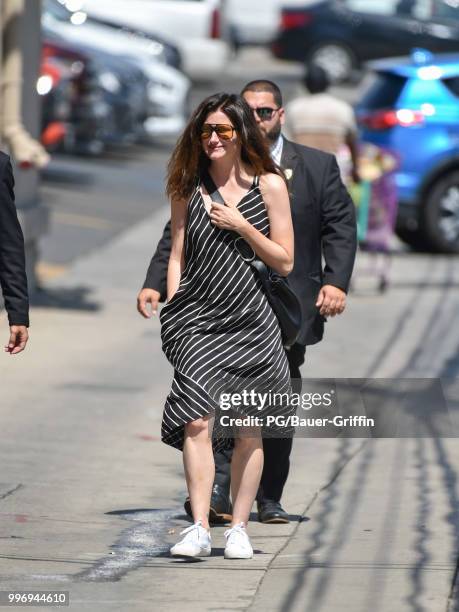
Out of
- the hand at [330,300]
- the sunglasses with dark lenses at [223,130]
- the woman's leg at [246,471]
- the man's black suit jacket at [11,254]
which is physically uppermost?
the sunglasses with dark lenses at [223,130]

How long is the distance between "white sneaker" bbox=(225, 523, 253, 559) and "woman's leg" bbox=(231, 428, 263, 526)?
0.10 ft

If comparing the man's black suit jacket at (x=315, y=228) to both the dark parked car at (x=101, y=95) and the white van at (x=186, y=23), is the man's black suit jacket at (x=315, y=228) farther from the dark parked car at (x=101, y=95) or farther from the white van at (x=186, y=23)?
the white van at (x=186, y=23)

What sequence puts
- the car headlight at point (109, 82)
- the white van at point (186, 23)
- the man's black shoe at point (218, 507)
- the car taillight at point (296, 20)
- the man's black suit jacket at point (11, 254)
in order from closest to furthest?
1. the man's black suit jacket at point (11, 254)
2. the man's black shoe at point (218, 507)
3. the car headlight at point (109, 82)
4. the white van at point (186, 23)
5. the car taillight at point (296, 20)

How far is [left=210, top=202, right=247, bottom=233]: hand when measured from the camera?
6.15 metres

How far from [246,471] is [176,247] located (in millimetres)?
865

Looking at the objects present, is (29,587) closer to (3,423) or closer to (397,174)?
(3,423)

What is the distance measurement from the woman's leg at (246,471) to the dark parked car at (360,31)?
24.7m

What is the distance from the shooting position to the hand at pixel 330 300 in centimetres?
671

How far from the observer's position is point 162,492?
7.73 meters

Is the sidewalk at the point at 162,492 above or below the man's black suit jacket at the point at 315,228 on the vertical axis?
below

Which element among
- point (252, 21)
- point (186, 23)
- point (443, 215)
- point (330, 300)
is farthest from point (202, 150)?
point (252, 21)

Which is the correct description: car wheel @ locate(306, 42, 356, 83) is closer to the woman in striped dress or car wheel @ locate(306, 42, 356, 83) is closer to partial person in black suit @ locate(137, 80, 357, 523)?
partial person in black suit @ locate(137, 80, 357, 523)

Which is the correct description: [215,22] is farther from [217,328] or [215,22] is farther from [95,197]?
[217,328]

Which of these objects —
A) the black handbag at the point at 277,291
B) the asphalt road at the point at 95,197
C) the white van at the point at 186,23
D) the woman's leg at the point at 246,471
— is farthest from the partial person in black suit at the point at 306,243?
the white van at the point at 186,23
